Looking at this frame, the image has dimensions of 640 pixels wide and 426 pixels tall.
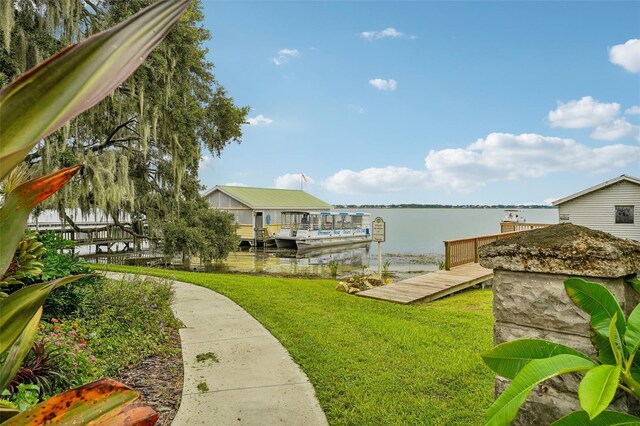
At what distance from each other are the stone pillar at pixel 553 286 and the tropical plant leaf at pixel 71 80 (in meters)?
1.73

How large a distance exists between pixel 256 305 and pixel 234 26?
565 cm

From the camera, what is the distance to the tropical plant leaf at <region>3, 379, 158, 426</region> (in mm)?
621

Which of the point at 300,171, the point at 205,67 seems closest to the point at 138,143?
the point at 205,67

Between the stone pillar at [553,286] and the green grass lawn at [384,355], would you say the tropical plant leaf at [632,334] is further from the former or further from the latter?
the green grass lawn at [384,355]

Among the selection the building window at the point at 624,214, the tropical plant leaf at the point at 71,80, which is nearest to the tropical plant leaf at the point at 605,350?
the tropical plant leaf at the point at 71,80

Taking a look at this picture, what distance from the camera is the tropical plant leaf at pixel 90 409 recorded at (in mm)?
621

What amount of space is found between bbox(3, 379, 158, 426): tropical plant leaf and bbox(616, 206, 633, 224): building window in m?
Result: 23.8

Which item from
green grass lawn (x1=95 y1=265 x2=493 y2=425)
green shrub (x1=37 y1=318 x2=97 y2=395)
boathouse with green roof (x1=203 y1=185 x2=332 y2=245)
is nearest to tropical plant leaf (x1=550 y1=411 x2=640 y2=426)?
green grass lawn (x1=95 y1=265 x2=493 y2=425)

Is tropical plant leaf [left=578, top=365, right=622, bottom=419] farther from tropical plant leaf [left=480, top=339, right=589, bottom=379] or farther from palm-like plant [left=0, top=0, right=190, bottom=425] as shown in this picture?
palm-like plant [left=0, top=0, right=190, bottom=425]

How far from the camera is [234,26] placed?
7660 millimetres

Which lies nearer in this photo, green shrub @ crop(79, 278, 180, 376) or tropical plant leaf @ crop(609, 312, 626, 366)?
tropical plant leaf @ crop(609, 312, 626, 366)

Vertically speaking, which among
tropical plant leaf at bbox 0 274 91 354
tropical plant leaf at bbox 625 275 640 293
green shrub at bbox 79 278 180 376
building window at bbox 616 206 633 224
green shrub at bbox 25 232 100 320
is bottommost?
green shrub at bbox 79 278 180 376

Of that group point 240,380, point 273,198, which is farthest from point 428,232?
point 240,380

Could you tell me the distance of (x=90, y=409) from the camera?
0.64 meters
